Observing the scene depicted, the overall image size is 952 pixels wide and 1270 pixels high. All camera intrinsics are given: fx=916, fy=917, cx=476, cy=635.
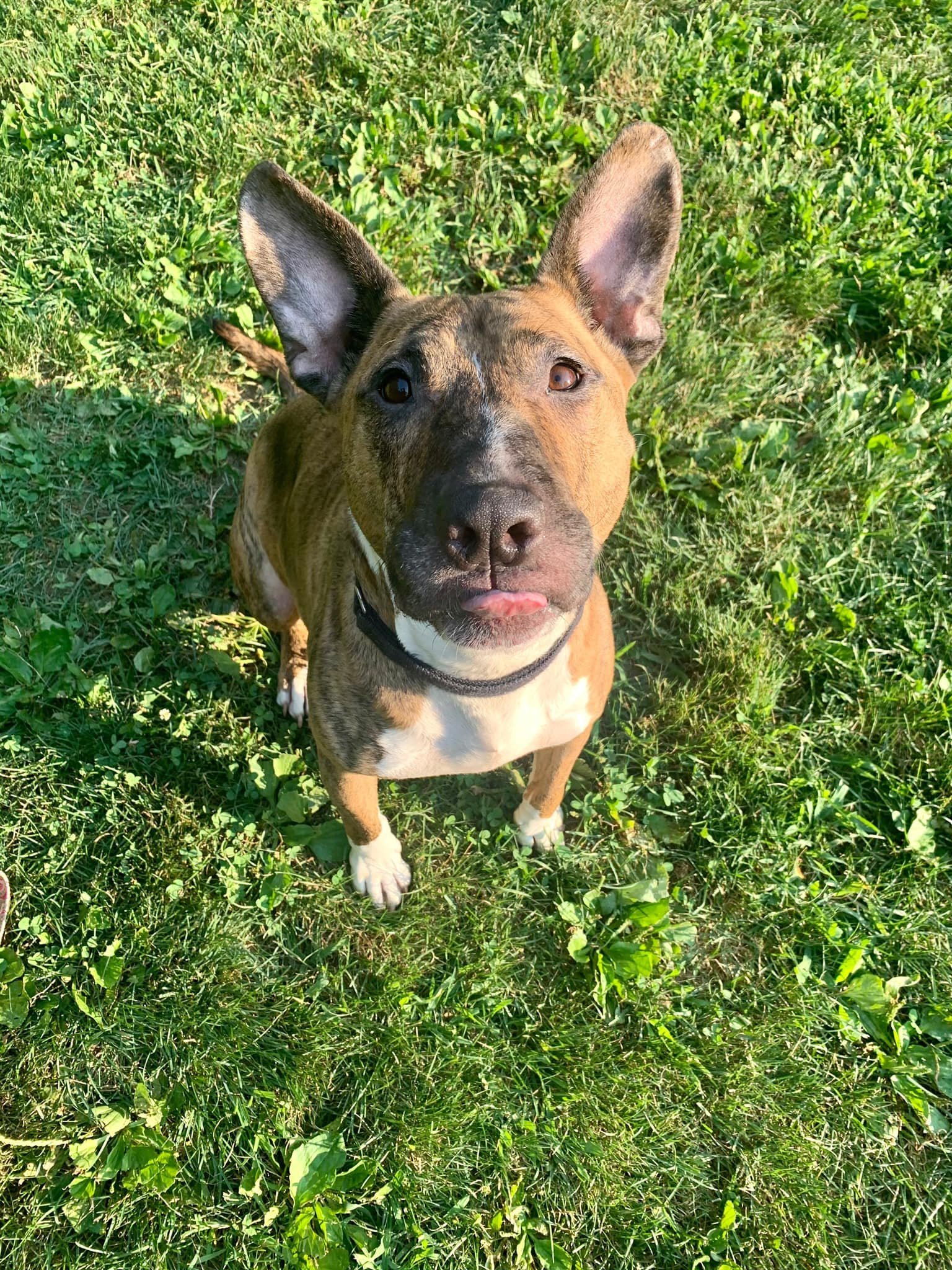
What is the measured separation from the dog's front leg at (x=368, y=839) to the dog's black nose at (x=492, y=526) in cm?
122

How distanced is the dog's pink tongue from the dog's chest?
0.53m

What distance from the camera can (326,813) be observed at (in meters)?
4.16

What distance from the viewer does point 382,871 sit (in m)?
3.87

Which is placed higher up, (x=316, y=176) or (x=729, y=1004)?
(x=316, y=176)

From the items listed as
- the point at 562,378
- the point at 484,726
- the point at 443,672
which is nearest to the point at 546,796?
the point at 484,726

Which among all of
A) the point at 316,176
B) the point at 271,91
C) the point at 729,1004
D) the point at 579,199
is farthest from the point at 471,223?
the point at 729,1004

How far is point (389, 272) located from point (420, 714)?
4.77ft

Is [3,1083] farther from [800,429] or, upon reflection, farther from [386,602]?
[800,429]

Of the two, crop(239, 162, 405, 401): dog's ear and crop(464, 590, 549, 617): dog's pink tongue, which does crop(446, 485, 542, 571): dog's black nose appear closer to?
crop(464, 590, 549, 617): dog's pink tongue

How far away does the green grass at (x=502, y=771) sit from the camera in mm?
3537

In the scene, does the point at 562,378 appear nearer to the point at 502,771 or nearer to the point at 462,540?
the point at 462,540

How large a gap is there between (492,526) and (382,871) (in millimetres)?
2160

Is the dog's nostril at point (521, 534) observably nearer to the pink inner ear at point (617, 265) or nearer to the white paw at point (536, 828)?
the pink inner ear at point (617, 265)

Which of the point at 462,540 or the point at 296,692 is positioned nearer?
the point at 462,540
